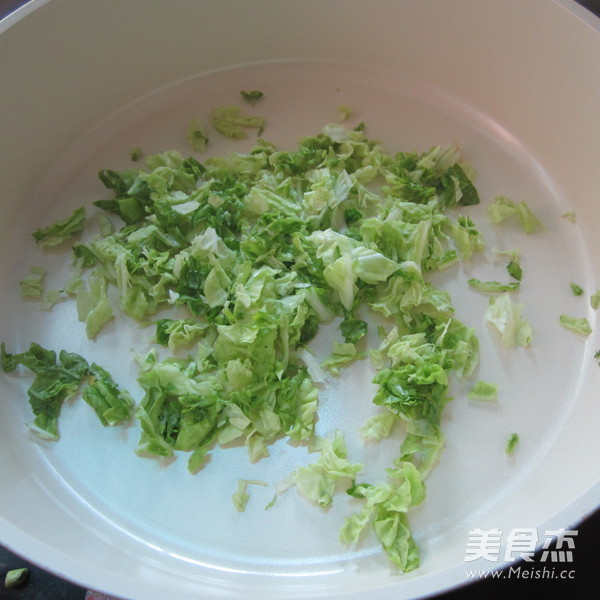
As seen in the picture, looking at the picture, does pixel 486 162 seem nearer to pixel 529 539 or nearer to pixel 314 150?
pixel 314 150

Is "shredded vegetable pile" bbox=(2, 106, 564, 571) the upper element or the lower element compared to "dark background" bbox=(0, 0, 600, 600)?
upper

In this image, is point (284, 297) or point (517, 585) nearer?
point (517, 585)

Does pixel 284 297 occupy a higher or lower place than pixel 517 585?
higher

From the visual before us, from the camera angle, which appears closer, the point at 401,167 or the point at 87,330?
the point at 87,330

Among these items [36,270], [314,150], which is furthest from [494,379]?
[36,270]
